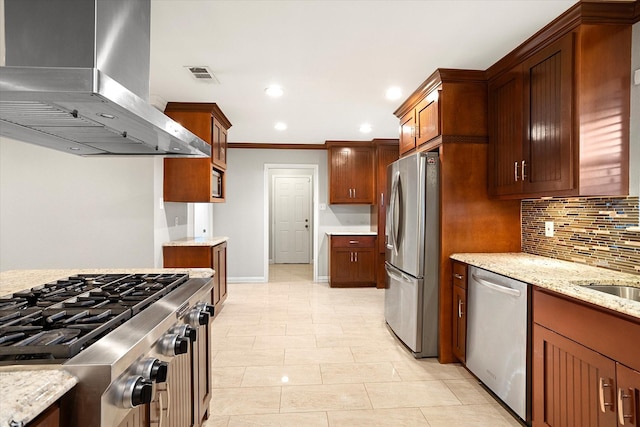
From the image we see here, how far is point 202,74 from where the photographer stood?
2945mm

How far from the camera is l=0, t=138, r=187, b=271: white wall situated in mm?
3332

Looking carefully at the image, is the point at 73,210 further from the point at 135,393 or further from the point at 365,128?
the point at 365,128

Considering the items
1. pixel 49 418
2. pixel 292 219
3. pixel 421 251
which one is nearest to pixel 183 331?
pixel 49 418

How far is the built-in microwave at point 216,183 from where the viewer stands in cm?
411

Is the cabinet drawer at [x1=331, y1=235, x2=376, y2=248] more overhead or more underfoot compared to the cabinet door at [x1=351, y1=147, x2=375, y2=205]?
more underfoot

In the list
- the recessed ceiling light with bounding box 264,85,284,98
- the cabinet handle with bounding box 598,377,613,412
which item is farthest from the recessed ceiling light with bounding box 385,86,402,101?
the cabinet handle with bounding box 598,377,613,412

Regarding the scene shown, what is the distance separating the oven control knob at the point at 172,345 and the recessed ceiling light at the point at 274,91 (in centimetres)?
253

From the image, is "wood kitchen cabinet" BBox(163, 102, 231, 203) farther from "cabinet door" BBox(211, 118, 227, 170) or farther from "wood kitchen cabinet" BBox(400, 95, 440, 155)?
"wood kitchen cabinet" BBox(400, 95, 440, 155)

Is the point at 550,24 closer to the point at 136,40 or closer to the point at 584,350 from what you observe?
the point at 584,350

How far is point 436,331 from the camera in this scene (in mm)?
3020

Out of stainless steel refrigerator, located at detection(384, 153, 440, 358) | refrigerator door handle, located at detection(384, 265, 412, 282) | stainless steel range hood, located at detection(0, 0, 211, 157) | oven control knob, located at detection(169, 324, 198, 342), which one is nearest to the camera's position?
stainless steel range hood, located at detection(0, 0, 211, 157)

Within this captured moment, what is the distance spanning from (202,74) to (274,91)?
0.68 meters

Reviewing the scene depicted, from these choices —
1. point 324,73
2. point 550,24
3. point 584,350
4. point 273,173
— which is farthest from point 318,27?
point 273,173

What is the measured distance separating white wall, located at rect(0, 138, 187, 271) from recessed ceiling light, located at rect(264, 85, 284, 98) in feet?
4.36
